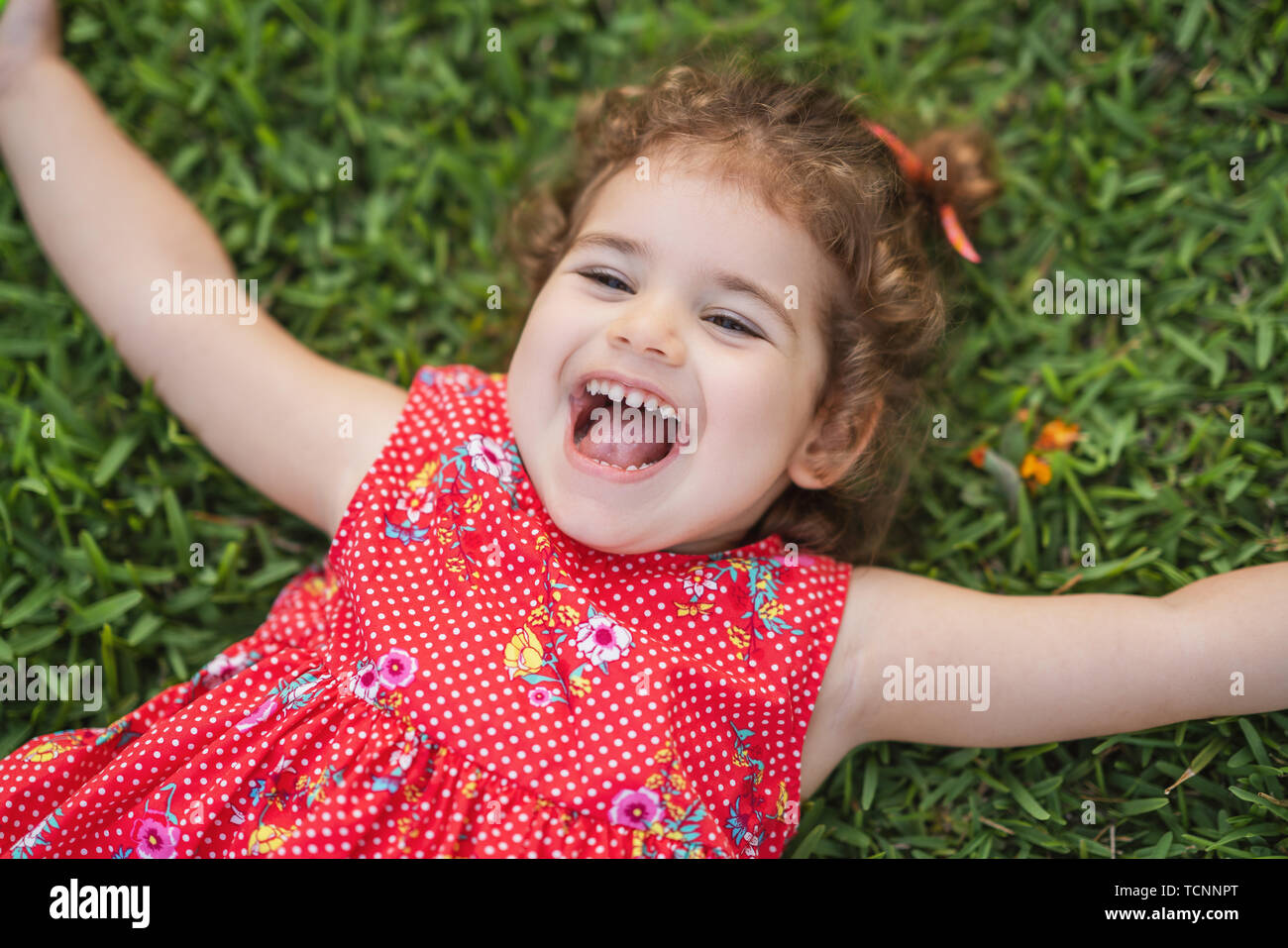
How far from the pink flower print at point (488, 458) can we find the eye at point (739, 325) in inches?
18.1

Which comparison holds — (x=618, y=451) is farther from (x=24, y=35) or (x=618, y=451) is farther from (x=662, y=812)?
(x=24, y=35)

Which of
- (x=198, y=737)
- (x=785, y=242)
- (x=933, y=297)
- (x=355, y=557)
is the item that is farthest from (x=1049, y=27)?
(x=198, y=737)

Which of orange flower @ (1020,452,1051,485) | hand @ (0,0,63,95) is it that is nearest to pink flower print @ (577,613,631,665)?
orange flower @ (1020,452,1051,485)

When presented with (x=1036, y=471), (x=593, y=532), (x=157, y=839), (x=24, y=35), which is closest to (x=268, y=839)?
(x=157, y=839)

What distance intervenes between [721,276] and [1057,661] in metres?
0.89

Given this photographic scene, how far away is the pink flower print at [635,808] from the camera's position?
159 cm

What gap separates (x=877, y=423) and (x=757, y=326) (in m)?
0.38

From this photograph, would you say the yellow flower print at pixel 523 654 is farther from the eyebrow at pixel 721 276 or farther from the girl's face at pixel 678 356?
the eyebrow at pixel 721 276

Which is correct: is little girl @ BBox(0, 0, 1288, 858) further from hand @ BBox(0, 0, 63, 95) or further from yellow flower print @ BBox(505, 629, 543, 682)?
hand @ BBox(0, 0, 63, 95)

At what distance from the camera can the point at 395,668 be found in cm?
165

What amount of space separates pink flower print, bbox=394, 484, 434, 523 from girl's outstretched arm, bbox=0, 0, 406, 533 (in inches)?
5.1

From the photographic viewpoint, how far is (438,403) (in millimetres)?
1919

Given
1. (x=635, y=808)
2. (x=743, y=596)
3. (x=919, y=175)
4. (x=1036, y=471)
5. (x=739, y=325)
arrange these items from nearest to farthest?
1. (x=635, y=808)
2. (x=739, y=325)
3. (x=743, y=596)
4. (x=919, y=175)
5. (x=1036, y=471)

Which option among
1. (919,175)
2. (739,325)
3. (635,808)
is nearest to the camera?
(635,808)
